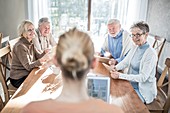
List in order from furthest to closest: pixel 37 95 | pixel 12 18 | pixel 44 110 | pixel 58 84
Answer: pixel 12 18, pixel 58 84, pixel 37 95, pixel 44 110

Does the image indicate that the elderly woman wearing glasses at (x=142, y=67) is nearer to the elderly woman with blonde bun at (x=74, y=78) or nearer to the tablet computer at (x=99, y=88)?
the tablet computer at (x=99, y=88)

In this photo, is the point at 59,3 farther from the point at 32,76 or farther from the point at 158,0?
the point at 32,76

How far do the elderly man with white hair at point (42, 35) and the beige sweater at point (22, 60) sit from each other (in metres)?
0.44

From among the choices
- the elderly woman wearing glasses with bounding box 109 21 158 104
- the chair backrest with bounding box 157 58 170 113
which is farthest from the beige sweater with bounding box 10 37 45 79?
the chair backrest with bounding box 157 58 170 113

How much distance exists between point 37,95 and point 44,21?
1.58 metres

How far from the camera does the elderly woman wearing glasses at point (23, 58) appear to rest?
203 centimetres

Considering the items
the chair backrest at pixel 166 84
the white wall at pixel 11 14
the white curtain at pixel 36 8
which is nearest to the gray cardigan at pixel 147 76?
A: the chair backrest at pixel 166 84

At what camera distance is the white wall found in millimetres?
3693

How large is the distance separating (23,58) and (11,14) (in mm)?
2022

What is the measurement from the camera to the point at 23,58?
204 centimetres

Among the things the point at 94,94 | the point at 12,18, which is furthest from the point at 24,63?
the point at 12,18

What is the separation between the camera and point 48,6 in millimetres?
3879

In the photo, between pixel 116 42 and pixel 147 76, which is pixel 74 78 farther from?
pixel 116 42

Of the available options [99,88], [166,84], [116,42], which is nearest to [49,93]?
[99,88]
